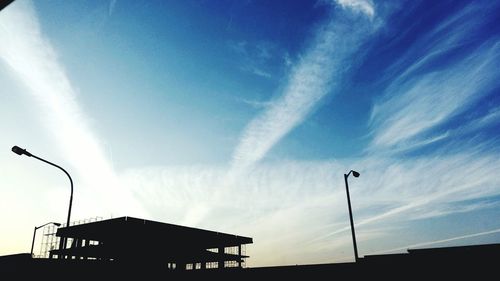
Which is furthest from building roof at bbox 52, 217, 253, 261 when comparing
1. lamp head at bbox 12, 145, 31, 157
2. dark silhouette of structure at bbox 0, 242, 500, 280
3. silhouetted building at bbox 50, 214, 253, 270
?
lamp head at bbox 12, 145, 31, 157

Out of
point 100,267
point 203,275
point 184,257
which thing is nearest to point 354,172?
point 203,275

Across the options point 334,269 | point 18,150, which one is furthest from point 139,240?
point 334,269

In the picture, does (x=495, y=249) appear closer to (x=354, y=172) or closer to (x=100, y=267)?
(x=354, y=172)

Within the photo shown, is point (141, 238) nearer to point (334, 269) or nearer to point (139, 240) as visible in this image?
point (139, 240)

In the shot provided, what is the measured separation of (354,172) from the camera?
806 inches

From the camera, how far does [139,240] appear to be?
2652 cm

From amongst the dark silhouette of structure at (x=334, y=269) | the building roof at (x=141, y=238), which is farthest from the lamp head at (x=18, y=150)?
the building roof at (x=141, y=238)

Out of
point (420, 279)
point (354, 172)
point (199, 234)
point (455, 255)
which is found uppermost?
point (354, 172)

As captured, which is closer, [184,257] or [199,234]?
[199,234]

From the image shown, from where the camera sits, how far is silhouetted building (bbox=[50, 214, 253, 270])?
77.3 feet

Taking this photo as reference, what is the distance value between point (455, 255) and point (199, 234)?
19955 mm

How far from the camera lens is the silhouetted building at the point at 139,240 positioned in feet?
77.3

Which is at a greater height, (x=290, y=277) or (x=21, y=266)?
(x=21, y=266)

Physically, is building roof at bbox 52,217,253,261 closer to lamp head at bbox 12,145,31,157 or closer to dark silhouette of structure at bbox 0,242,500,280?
dark silhouette of structure at bbox 0,242,500,280
